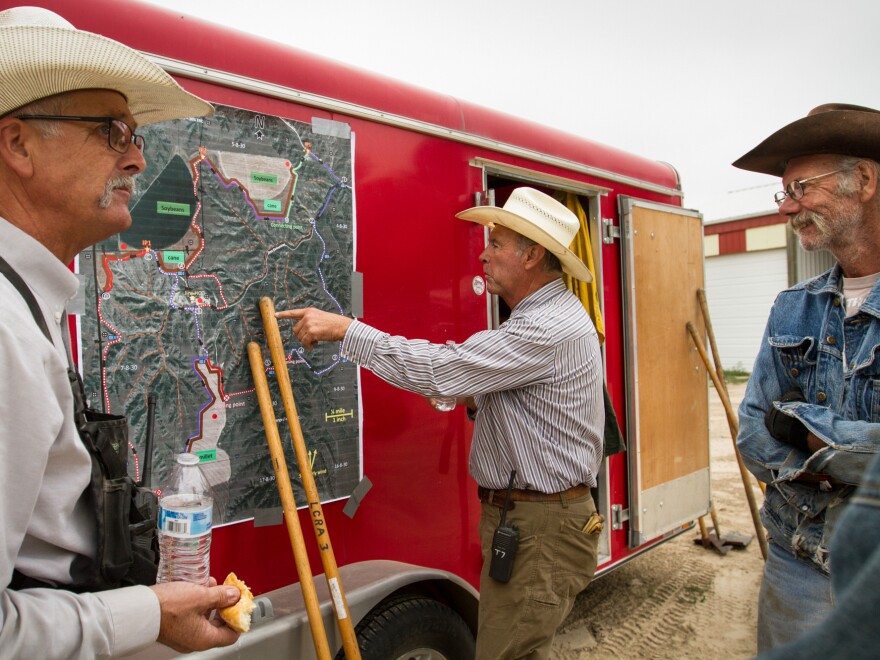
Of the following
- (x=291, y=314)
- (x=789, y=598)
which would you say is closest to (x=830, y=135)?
(x=789, y=598)

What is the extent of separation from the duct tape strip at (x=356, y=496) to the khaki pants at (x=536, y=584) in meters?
0.56

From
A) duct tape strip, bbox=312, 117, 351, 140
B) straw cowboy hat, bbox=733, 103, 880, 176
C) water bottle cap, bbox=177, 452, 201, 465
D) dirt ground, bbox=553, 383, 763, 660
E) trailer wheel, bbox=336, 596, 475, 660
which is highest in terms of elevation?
duct tape strip, bbox=312, 117, 351, 140

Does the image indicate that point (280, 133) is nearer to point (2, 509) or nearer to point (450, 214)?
point (450, 214)

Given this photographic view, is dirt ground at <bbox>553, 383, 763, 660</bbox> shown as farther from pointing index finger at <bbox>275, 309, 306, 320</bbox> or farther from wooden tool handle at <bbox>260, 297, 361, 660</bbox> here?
pointing index finger at <bbox>275, 309, 306, 320</bbox>

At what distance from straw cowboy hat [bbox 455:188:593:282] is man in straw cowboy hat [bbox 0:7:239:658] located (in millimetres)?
1454

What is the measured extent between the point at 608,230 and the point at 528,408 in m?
1.85

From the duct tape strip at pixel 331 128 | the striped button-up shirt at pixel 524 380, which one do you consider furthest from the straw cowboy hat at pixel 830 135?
the duct tape strip at pixel 331 128

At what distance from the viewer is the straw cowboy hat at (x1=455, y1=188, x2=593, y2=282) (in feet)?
8.20

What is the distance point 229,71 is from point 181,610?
5.85 feet

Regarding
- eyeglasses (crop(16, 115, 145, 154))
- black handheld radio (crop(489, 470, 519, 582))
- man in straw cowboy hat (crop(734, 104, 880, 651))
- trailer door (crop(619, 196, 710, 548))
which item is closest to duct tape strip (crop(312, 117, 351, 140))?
eyeglasses (crop(16, 115, 145, 154))

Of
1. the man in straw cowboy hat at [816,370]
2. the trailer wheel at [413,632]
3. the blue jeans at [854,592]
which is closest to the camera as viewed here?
the blue jeans at [854,592]

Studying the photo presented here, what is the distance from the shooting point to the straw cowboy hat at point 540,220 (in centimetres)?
250

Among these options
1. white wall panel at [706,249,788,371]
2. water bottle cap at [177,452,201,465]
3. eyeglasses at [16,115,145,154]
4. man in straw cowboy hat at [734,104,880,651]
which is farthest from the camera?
white wall panel at [706,249,788,371]

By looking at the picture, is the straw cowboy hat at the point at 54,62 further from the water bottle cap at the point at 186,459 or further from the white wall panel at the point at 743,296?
the white wall panel at the point at 743,296
